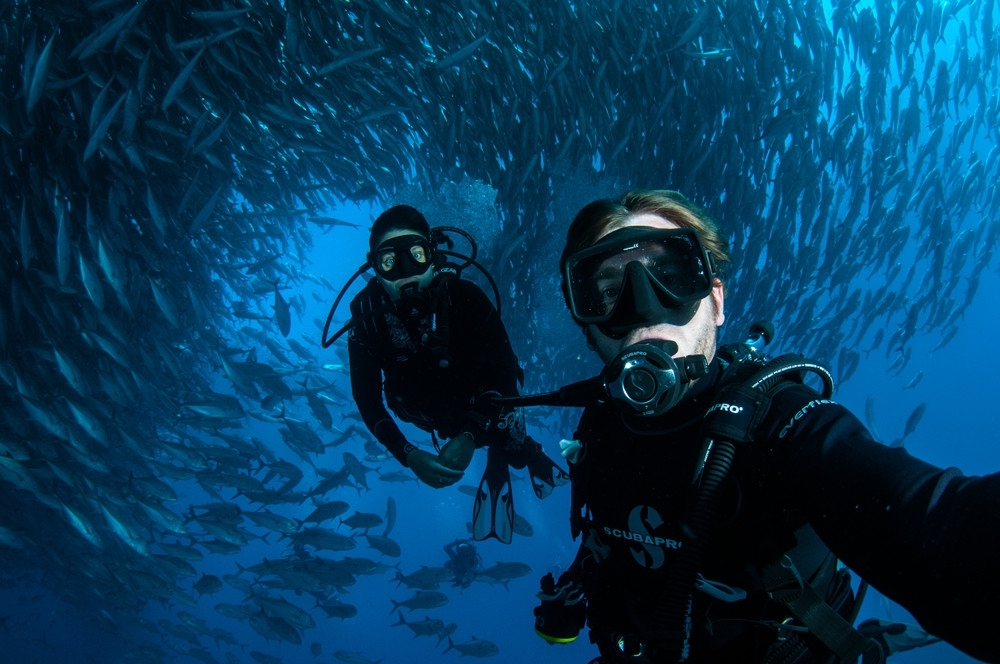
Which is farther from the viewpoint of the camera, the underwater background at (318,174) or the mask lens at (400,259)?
the underwater background at (318,174)

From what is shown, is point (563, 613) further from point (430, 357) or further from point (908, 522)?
point (430, 357)

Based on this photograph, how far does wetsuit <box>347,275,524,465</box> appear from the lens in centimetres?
371

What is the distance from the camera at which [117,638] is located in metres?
18.4

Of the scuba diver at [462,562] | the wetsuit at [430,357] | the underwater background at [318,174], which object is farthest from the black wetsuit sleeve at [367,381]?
the scuba diver at [462,562]

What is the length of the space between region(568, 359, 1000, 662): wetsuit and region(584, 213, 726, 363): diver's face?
14 centimetres

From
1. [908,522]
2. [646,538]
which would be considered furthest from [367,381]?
[908,522]

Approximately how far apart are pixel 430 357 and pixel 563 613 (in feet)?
6.77

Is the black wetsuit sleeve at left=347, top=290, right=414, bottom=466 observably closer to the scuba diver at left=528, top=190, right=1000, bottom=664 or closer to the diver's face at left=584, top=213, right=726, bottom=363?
the scuba diver at left=528, top=190, right=1000, bottom=664

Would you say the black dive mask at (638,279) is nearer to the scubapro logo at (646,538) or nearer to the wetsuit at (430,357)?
the scubapro logo at (646,538)

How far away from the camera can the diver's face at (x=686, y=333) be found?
1653mm

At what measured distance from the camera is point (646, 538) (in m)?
1.71

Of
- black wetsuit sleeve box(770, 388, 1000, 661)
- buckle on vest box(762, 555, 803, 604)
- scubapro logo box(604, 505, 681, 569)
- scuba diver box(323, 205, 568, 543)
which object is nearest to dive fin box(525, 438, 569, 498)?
scuba diver box(323, 205, 568, 543)

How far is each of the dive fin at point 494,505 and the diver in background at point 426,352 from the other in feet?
0.04

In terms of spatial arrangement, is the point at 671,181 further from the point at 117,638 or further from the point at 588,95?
the point at 117,638
